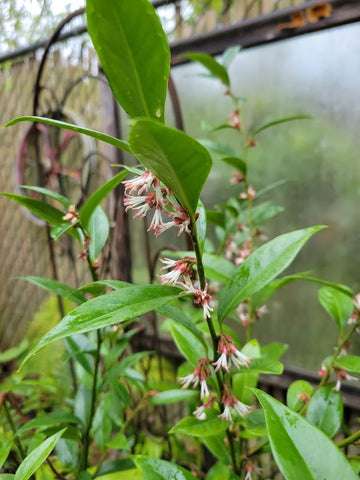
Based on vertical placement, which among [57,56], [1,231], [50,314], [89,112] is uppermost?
[57,56]

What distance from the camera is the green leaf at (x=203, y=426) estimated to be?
16.9 inches

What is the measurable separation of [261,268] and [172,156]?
0.19m

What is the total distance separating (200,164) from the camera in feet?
0.84

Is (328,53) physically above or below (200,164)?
above

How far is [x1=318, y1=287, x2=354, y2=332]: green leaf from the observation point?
530mm

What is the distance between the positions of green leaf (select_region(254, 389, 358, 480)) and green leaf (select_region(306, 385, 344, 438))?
0.24m

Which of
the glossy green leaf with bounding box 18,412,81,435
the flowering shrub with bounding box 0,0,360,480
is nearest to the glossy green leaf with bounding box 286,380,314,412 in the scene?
the flowering shrub with bounding box 0,0,360,480

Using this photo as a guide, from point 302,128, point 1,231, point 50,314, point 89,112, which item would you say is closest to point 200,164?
point 302,128

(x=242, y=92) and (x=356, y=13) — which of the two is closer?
(x=356, y=13)

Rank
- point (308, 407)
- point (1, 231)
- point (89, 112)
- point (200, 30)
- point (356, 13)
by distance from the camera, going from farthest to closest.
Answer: point (1, 231) → point (89, 112) → point (200, 30) → point (356, 13) → point (308, 407)

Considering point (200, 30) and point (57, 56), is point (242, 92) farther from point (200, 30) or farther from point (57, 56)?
point (57, 56)

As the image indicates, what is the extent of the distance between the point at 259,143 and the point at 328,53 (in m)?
0.27

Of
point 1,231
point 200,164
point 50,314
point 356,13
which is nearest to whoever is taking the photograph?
point 200,164

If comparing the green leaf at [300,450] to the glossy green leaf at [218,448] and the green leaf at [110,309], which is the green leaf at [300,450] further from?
the glossy green leaf at [218,448]
